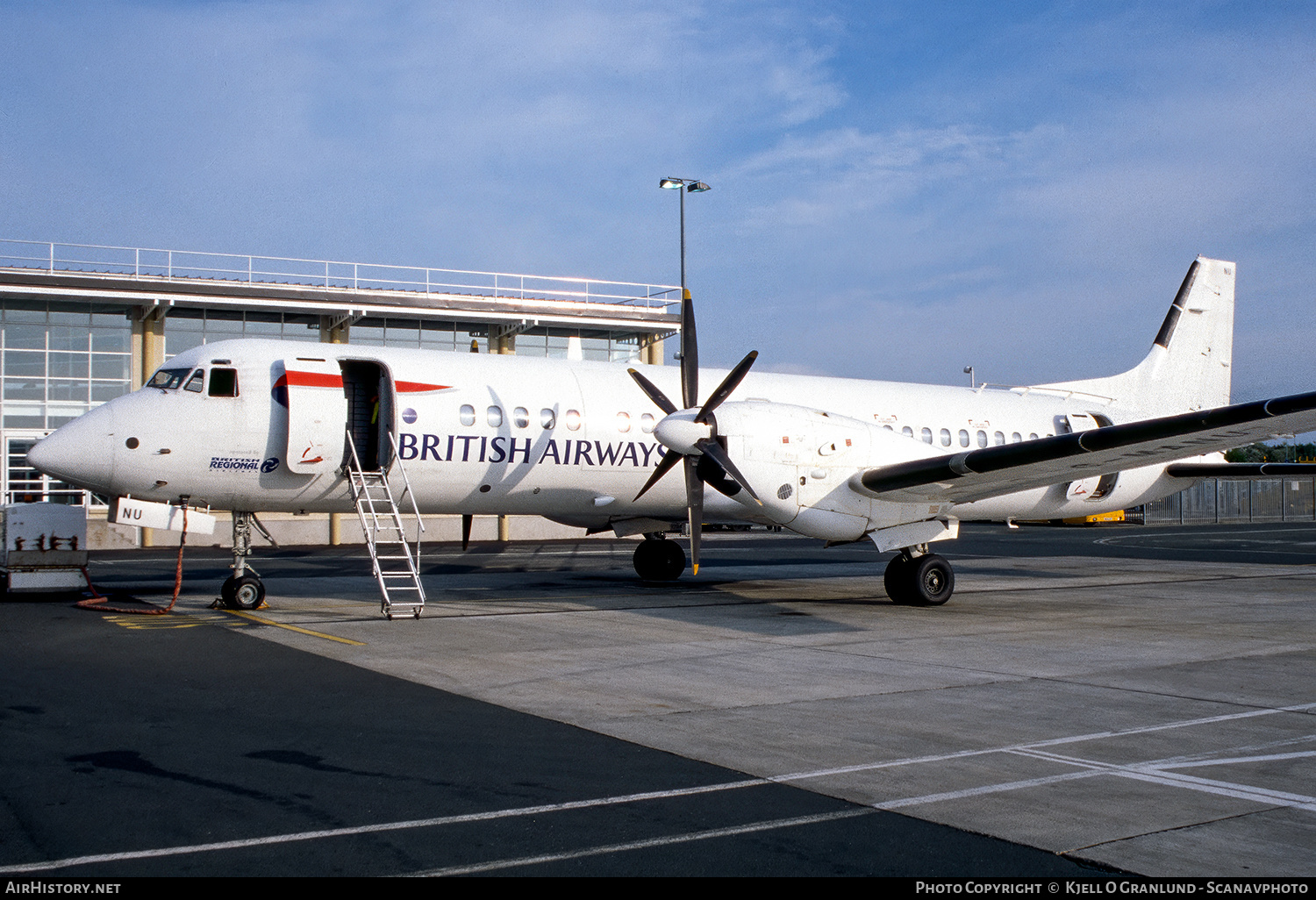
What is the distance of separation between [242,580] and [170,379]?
3196mm

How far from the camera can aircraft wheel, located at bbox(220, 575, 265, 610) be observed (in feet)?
50.2

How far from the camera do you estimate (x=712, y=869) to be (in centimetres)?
470

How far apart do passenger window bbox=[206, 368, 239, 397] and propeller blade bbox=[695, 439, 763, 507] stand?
6927 millimetres

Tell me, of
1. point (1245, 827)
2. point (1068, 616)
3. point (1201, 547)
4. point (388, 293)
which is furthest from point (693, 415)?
point (1201, 547)

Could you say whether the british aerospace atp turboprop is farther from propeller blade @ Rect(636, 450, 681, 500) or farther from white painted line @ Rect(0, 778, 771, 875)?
white painted line @ Rect(0, 778, 771, 875)

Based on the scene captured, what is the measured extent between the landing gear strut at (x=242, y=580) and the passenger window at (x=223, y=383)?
192 cm

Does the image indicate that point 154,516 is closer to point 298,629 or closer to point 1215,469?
point 298,629

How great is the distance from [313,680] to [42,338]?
29.9m

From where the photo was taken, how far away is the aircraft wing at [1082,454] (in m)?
13.2

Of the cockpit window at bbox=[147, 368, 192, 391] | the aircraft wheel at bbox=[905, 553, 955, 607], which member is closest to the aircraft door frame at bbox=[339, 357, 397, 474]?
the cockpit window at bbox=[147, 368, 192, 391]

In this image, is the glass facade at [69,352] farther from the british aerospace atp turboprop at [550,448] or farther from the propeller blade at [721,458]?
the propeller blade at [721,458]

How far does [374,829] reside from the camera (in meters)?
5.31

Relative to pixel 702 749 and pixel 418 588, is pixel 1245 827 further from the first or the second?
pixel 418 588

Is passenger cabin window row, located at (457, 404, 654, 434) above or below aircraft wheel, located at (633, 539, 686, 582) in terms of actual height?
above
